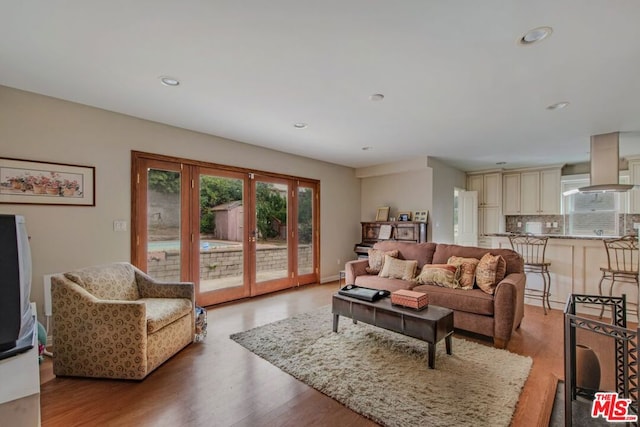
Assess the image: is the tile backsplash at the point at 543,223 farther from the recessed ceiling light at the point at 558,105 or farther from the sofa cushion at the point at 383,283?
the sofa cushion at the point at 383,283

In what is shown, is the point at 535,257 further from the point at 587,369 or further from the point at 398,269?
the point at 587,369

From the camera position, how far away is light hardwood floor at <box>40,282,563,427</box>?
1841 millimetres

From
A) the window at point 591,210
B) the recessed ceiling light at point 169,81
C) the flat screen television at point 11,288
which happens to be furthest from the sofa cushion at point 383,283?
the window at point 591,210

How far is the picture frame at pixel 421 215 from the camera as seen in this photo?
18.3 feet

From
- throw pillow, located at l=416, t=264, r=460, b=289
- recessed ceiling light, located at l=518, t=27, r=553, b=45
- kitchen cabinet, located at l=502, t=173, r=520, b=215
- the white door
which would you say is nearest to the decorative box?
throw pillow, located at l=416, t=264, r=460, b=289

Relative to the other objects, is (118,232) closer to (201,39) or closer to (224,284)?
(224,284)

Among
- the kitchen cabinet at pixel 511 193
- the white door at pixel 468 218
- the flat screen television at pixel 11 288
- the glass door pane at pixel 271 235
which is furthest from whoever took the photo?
the white door at pixel 468 218

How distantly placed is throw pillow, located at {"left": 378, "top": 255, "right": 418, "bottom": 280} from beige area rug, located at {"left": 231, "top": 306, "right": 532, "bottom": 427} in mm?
855

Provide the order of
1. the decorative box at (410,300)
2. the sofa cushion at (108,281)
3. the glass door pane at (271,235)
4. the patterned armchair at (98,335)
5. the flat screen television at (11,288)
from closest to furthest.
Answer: the flat screen television at (11,288) < the patterned armchair at (98,335) < the sofa cushion at (108,281) < the decorative box at (410,300) < the glass door pane at (271,235)

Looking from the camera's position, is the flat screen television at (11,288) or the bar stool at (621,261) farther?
the bar stool at (621,261)

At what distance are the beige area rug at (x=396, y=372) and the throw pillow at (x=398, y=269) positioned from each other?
2.80 feet

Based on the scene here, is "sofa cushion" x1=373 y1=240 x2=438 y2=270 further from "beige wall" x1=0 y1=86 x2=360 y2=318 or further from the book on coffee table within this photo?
"beige wall" x1=0 y1=86 x2=360 y2=318

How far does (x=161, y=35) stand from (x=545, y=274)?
533 cm

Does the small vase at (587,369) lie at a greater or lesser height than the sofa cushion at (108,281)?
lesser
